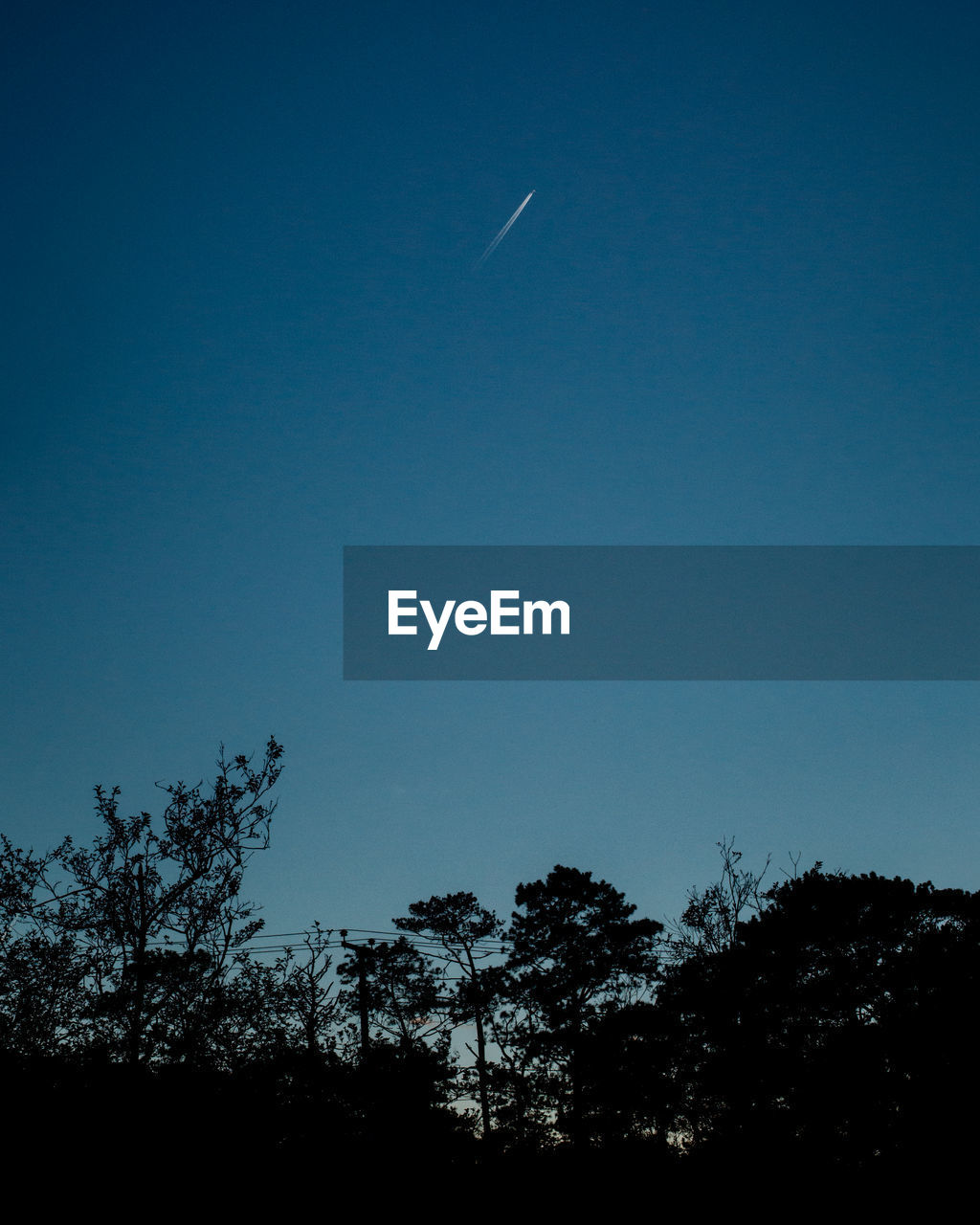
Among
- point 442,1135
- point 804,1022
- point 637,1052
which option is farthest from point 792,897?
point 442,1135

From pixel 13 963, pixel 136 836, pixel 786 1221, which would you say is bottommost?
pixel 786 1221

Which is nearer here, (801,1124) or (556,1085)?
(801,1124)

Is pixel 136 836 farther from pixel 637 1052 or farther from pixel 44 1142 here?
pixel 637 1052

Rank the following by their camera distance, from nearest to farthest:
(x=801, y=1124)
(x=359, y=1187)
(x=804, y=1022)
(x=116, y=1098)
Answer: (x=116, y=1098), (x=359, y=1187), (x=801, y=1124), (x=804, y=1022)

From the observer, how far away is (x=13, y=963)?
52.1 ft

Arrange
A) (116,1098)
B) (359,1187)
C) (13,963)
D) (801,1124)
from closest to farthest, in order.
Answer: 1. (116,1098)
2. (13,963)
3. (359,1187)
4. (801,1124)

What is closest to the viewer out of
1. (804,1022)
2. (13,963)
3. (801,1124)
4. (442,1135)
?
(13,963)

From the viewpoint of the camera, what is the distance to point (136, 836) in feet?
56.7

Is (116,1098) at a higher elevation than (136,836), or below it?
below

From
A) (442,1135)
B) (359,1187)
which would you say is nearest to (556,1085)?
(442,1135)

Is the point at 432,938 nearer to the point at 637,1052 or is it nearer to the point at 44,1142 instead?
the point at 637,1052

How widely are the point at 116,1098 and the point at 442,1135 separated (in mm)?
8442

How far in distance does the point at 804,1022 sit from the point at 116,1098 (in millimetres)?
22539

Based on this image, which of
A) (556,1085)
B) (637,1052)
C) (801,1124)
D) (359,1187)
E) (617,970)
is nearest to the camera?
(359,1187)
